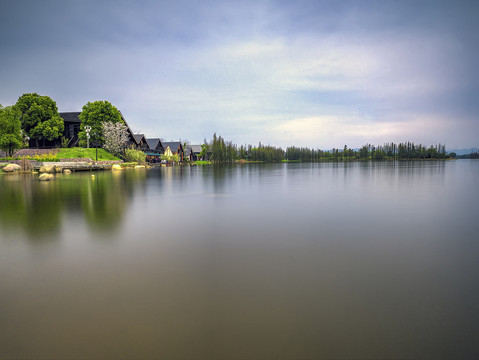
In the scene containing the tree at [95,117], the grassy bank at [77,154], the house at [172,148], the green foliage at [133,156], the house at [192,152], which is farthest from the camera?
the house at [192,152]

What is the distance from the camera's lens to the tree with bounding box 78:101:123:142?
5728cm

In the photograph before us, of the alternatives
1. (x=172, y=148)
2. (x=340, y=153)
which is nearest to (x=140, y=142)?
(x=172, y=148)

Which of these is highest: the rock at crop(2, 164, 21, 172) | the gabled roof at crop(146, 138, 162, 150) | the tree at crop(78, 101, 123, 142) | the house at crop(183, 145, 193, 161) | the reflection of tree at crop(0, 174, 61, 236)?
the tree at crop(78, 101, 123, 142)

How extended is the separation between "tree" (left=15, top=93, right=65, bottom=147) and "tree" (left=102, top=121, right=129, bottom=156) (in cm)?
850

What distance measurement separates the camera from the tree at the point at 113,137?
5550 cm

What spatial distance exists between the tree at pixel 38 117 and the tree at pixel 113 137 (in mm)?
8501

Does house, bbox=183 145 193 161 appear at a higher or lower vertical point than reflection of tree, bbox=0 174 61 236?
higher

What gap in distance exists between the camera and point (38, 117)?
52.5 metres

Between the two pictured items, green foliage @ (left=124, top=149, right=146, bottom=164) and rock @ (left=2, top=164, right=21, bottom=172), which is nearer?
rock @ (left=2, top=164, right=21, bottom=172)

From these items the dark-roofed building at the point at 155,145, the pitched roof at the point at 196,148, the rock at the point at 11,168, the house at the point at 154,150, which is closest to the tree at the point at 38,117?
the rock at the point at 11,168

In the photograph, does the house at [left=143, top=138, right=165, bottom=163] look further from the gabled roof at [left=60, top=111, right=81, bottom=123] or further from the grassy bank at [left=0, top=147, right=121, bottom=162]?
the grassy bank at [left=0, top=147, right=121, bottom=162]

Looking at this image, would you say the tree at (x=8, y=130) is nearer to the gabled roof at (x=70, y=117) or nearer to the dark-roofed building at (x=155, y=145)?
the gabled roof at (x=70, y=117)

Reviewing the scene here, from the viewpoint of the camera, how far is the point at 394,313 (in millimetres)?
3359

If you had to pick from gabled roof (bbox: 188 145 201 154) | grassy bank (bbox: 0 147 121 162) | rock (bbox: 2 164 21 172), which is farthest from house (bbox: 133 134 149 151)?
gabled roof (bbox: 188 145 201 154)
